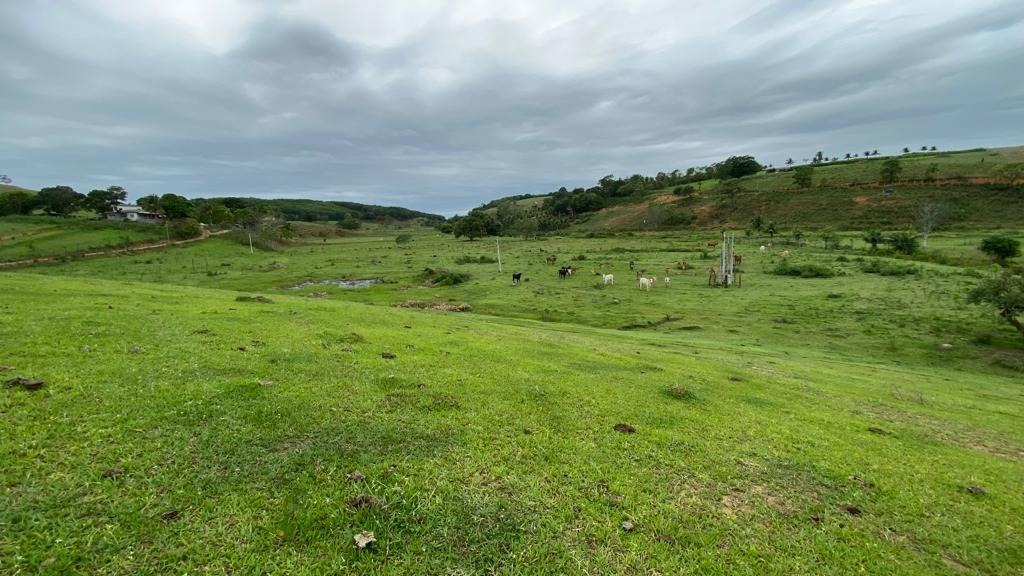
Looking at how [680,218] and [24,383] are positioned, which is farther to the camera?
[680,218]

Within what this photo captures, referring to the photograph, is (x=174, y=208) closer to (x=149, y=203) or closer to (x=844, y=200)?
(x=149, y=203)

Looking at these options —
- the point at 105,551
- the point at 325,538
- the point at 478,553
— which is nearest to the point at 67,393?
the point at 105,551

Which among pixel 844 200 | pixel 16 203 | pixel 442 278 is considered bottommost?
pixel 442 278

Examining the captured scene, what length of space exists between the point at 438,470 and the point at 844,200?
425 ft

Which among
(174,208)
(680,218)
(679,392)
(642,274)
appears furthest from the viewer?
(680,218)

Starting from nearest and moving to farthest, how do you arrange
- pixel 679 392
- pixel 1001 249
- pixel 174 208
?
pixel 679 392 → pixel 1001 249 → pixel 174 208

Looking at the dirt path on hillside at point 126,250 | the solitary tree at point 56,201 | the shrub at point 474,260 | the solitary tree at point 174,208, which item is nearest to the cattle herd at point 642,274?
the shrub at point 474,260

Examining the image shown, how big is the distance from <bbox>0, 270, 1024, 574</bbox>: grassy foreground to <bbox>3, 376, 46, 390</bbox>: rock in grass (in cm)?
13

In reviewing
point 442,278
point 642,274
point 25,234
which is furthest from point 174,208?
point 642,274

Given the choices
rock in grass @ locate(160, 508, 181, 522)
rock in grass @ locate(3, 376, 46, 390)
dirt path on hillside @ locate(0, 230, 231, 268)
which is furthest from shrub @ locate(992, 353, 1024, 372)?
dirt path on hillside @ locate(0, 230, 231, 268)

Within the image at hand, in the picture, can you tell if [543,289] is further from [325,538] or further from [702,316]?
[325,538]

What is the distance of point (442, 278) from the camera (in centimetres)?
4772

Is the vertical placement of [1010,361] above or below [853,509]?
below

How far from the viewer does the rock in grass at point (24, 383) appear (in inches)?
249
